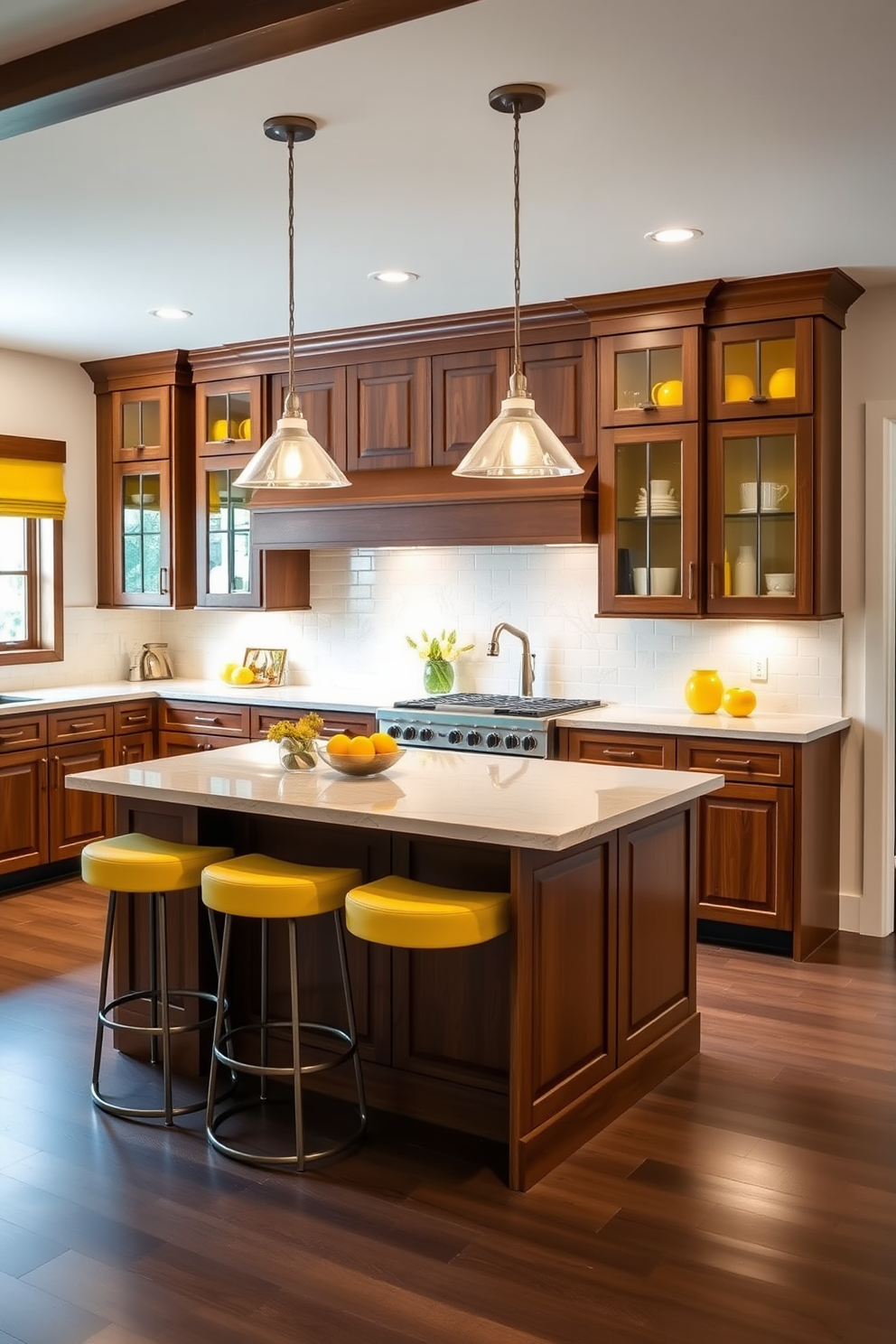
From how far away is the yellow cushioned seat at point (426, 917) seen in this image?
305 cm

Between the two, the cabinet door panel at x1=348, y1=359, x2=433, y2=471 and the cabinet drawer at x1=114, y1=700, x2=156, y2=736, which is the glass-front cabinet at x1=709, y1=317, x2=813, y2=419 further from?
the cabinet drawer at x1=114, y1=700, x2=156, y2=736

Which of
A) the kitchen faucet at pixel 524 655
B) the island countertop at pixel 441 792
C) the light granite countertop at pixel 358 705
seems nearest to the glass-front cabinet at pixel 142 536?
the light granite countertop at pixel 358 705

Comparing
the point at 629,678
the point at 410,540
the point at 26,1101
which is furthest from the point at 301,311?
the point at 26,1101

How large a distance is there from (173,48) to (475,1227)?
2753mm

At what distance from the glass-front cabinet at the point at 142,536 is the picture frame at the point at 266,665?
0.58 metres

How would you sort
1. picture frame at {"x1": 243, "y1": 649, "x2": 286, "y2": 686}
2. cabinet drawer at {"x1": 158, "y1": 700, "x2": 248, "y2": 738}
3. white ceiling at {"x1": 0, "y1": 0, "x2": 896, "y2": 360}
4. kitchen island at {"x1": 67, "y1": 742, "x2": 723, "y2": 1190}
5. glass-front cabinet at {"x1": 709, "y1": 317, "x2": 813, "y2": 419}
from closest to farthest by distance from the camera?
white ceiling at {"x1": 0, "y1": 0, "x2": 896, "y2": 360}
kitchen island at {"x1": 67, "y1": 742, "x2": 723, "y2": 1190}
glass-front cabinet at {"x1": 709, "y1": 317, "x2": 813, "y2": 419}
cabinet drawer at {"x1": 158, "y1": 700, "x2": 248, "y2": 738}
picture frame at {"x1": 243, "y1": 649, "x2": 286, "y2": 686}

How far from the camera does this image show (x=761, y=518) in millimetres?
5242

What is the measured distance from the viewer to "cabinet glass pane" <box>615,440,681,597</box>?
5.41 metres

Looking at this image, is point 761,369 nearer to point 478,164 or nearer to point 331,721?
point 478,164

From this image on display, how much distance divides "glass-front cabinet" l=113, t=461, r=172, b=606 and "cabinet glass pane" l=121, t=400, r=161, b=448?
0.41ft

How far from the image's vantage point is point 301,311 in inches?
227

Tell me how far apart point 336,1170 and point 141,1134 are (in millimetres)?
610

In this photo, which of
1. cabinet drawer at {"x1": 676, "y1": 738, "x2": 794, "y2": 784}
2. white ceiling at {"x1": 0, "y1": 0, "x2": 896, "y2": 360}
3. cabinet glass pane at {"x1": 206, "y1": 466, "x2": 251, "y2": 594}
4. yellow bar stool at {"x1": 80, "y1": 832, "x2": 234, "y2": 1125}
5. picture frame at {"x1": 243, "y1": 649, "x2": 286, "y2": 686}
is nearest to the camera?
white ceiling at {"x1": 0, "y1": 0, "x2": 896, "y2": 360}

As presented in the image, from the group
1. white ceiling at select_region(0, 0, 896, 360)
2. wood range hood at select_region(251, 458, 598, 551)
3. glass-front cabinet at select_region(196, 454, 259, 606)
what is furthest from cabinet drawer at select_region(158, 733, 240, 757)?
white ceiling at select_region(0, 0, 896, 360)
